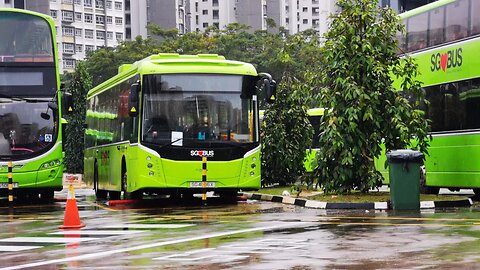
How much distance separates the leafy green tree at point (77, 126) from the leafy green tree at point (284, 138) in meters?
32.5

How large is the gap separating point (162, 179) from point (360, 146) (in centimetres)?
471

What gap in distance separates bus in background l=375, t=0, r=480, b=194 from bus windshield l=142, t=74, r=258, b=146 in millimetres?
4370

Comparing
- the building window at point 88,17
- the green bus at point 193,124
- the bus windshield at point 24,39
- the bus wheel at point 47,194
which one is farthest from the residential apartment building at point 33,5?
the green bus at point 193,124

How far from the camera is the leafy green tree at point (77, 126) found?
64.0 metres

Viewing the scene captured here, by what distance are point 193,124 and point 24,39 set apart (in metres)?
5.87

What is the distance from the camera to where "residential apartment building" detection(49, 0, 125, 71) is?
134 m

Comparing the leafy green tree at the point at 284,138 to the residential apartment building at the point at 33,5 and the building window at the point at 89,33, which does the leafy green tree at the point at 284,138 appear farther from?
the building window at the point at 89,33

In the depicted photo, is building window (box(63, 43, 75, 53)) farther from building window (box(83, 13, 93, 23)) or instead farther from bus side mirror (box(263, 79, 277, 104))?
bus side mirror (box(263, 79, 277, 104))

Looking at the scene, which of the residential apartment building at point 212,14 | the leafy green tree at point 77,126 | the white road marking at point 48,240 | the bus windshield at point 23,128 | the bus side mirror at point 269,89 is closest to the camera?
the white road marking at point 48,240

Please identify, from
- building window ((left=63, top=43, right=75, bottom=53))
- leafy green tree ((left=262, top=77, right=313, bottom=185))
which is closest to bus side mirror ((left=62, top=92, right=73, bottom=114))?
leafy green tree ((left=262, top=77, right=313, bottom=185))

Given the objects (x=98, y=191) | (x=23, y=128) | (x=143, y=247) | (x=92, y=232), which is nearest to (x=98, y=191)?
(x=98, y=191)

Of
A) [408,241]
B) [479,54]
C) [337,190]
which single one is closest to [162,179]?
[337,190]

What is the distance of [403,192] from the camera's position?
835 inches

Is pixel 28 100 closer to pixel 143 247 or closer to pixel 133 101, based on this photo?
pixel 133 101
